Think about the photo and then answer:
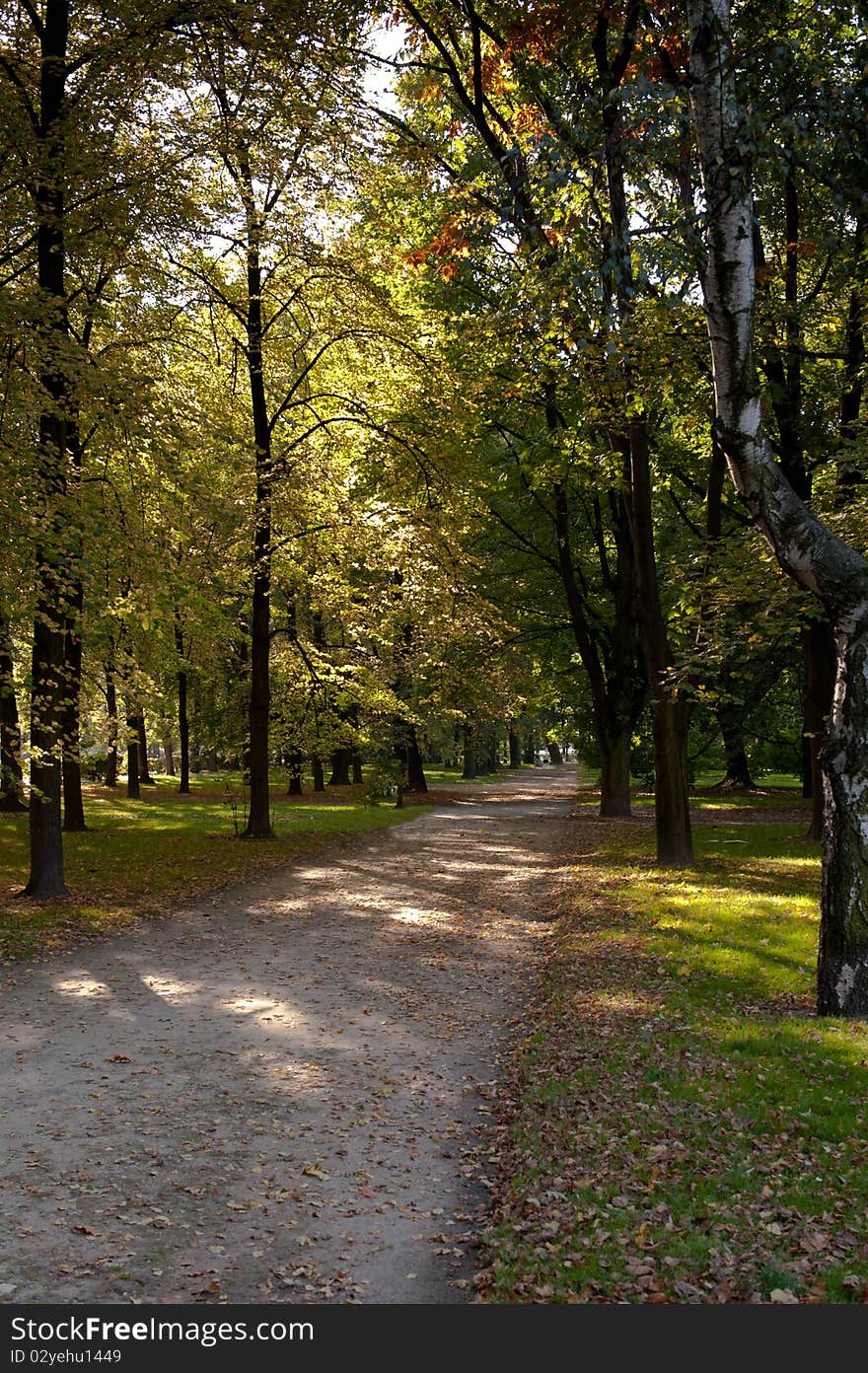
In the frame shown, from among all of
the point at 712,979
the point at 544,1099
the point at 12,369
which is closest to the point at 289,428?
the point at 12,369

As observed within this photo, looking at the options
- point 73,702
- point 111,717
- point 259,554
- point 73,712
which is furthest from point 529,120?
point 111,717

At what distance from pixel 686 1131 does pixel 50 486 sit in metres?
10.1

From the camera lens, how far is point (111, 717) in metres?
→ 19.4

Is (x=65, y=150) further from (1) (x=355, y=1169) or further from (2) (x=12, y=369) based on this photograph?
(1) (x=355, y=1169)

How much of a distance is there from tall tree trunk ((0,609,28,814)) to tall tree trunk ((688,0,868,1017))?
8552 millimetres

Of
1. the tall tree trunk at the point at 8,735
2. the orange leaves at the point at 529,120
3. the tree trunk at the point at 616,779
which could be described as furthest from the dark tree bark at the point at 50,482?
the tree trunk at the point at 616,779

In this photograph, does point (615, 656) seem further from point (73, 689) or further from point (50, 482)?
point (50, 482)

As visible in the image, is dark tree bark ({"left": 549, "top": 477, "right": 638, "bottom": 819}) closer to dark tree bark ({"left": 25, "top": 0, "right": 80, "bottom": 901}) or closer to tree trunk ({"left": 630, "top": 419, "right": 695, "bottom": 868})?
tree trunk ({"left": 630, "top": 419, "right": 695, "bottom": 868})

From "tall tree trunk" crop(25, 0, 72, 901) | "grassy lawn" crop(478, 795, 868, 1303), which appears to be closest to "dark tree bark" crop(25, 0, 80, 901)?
"tall tree trunk" crop(25, 0, 72, 901)

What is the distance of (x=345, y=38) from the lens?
10906 mm

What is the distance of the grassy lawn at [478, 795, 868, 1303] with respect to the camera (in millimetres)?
4051

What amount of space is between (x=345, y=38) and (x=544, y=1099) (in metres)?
11.7

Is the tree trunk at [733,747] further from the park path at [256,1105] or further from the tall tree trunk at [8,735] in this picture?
the tall tree trunk at [8,735]

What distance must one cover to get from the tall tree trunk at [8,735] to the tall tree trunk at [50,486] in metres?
0.34
